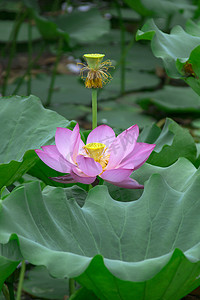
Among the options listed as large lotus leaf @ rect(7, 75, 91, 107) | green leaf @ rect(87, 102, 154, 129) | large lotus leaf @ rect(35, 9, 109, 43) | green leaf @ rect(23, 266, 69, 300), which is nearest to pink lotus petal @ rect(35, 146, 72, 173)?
green leaf @ rect(23, 266, 69, 300)

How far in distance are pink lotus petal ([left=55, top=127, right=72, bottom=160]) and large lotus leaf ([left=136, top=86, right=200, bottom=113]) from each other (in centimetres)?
198

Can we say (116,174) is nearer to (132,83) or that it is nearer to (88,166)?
(88,166)

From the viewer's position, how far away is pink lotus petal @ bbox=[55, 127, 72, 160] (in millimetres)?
959

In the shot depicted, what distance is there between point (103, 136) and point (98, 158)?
0.08m

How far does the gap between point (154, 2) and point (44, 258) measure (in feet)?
7.66

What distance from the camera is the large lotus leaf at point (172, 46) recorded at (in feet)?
3.81

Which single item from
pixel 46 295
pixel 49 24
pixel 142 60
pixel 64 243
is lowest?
pixel 142 60

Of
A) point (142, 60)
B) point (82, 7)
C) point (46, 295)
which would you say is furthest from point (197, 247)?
point (82, 7)

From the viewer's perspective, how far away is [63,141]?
38.0 inches

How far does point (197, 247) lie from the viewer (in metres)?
0.77

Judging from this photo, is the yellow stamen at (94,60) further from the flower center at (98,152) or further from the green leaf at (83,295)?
the green leaf at (83,295)

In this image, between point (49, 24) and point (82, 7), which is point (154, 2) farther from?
point (82, 7)

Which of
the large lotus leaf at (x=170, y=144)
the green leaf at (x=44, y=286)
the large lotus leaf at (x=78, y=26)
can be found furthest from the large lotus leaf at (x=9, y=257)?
the large lotus leaf at (x=78, y=26)

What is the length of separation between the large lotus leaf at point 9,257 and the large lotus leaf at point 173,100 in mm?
2149
